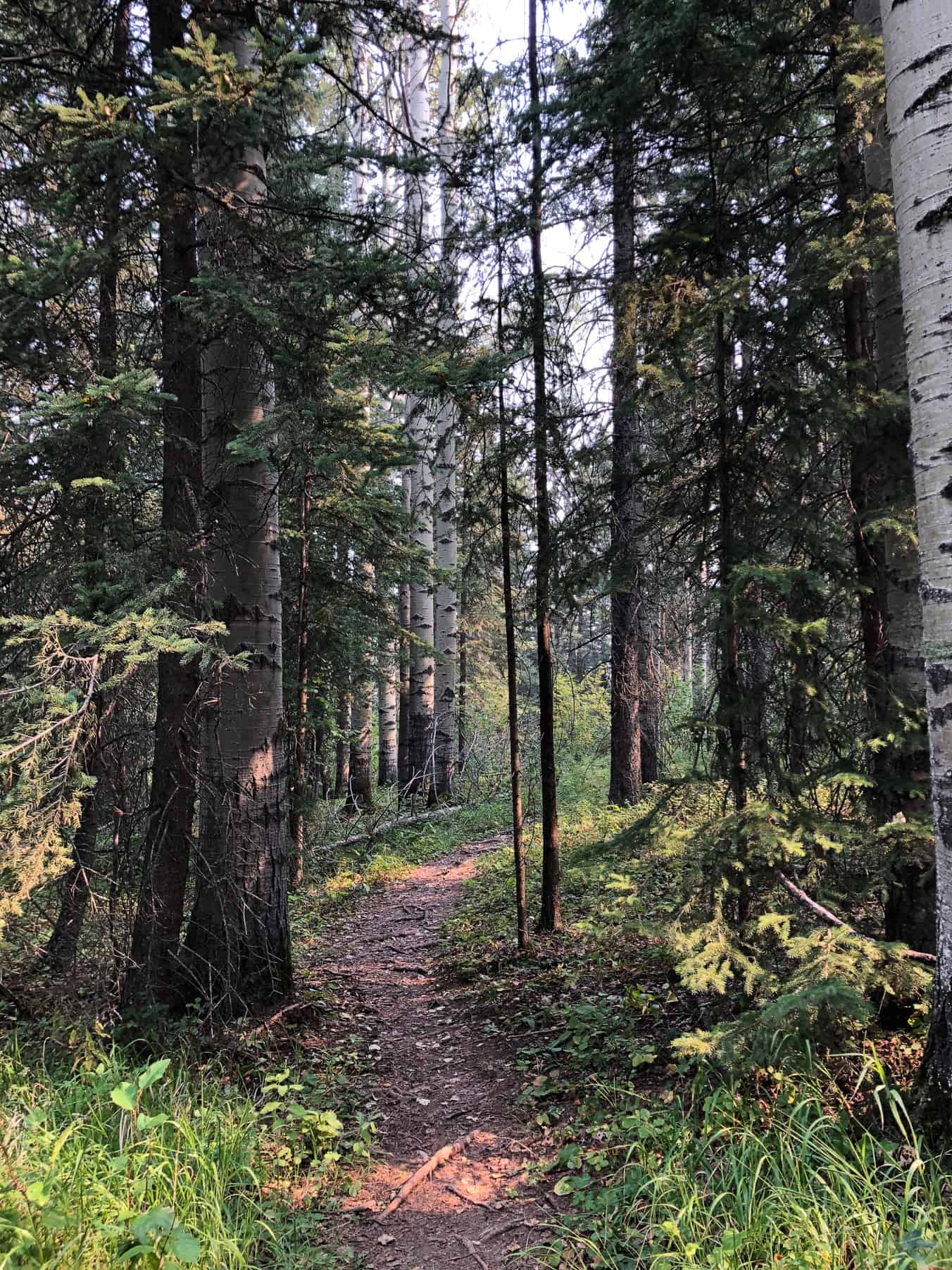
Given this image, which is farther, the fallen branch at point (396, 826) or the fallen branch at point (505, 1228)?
the fallen branch at point (396, 826)

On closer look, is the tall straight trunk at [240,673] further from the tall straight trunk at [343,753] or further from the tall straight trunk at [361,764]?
the tall straight trunk at [361,764]

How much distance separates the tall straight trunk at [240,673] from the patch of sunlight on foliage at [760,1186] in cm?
253

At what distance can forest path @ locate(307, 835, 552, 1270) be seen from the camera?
2.94 m

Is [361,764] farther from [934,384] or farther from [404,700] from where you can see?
[934,384]

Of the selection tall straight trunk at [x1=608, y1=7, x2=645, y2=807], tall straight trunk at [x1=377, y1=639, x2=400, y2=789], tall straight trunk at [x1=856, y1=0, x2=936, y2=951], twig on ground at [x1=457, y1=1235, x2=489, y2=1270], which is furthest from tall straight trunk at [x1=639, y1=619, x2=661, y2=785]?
tall straight trunk at [x1=377, y1=639, x2=400, y2=789]

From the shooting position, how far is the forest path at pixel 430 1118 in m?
2.94

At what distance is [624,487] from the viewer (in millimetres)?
4969

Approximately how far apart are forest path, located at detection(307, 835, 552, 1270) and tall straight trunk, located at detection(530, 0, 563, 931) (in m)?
1.33

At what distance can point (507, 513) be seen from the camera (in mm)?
6047

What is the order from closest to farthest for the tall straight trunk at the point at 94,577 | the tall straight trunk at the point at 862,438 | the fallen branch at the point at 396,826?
the tall straight trunk at the point at 862,438, the tall straight trunk at the point at 94,577, the fallen branch at the point at 396,826

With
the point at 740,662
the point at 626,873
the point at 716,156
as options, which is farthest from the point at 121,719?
the point at 716,156

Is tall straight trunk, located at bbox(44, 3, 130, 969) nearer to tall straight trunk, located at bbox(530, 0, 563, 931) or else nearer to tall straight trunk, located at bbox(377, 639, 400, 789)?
tall straight trunk, located at bbox(530, 0, 563, 931)

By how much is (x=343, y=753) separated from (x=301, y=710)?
32.6ft

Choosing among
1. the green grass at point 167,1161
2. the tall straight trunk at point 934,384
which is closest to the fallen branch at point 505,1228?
the green grass at point 167,1161
